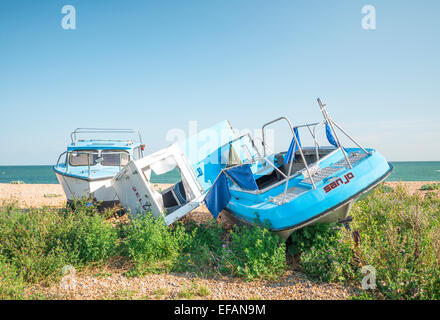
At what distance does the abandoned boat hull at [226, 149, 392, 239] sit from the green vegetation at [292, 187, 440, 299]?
483 millimetres

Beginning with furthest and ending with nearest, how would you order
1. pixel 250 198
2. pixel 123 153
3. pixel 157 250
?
pixel 123 153
pixel 250 198
pixel 157 250

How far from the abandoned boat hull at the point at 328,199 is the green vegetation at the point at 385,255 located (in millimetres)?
483

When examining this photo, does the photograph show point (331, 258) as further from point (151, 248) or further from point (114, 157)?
point (114, 157)

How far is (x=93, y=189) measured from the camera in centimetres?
923

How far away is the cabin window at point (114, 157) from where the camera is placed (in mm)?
10945

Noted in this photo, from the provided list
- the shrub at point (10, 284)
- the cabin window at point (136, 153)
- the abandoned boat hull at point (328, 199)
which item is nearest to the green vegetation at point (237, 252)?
the shrub at point (10, 284)

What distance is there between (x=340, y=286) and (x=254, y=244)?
61.9 inches

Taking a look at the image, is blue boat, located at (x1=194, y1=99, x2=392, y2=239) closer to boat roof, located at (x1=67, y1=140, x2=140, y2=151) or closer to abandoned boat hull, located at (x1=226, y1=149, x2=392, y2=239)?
abandoned boat hull, located at (x1=226, y1=149, x2=392, y2=239)

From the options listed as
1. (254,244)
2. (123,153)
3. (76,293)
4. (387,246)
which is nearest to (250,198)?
(254,244)

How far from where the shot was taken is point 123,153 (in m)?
11.1

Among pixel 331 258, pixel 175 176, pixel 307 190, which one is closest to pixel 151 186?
pixel 307 190

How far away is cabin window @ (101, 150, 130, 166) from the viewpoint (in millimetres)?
10945

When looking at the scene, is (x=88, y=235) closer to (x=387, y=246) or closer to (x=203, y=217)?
(x=203, y=217)

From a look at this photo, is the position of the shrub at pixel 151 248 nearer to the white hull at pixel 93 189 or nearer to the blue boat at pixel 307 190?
the blue boat at pixel 307 190
